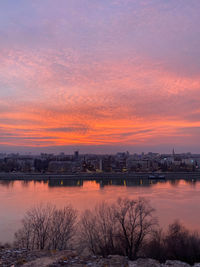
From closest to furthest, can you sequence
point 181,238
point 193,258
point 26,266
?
point 26,266
point 193,258
point 181,238

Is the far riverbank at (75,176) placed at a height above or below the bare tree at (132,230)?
below

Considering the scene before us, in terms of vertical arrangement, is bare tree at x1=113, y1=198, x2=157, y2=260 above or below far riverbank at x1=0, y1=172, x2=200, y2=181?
above

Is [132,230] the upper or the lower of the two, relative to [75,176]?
upper

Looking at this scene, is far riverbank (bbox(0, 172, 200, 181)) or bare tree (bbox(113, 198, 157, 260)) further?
far riverbank (bbox(0, 172, 200, 181))

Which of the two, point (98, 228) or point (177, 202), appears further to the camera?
point (177, 202)

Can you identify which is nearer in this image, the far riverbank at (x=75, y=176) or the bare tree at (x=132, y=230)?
the bare tree at (x=132, y=230)

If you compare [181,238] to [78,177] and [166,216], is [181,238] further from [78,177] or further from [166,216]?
[78,177]

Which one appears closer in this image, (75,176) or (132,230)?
(132,230)

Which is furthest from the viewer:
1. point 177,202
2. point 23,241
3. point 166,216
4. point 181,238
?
point 177,202

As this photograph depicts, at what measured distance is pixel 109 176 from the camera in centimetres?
2533

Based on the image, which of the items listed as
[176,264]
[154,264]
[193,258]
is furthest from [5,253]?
[193,258]

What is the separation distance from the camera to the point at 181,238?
13.6 feet

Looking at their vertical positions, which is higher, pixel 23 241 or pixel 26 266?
pixel 26 266

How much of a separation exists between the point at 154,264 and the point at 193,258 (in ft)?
3.59
